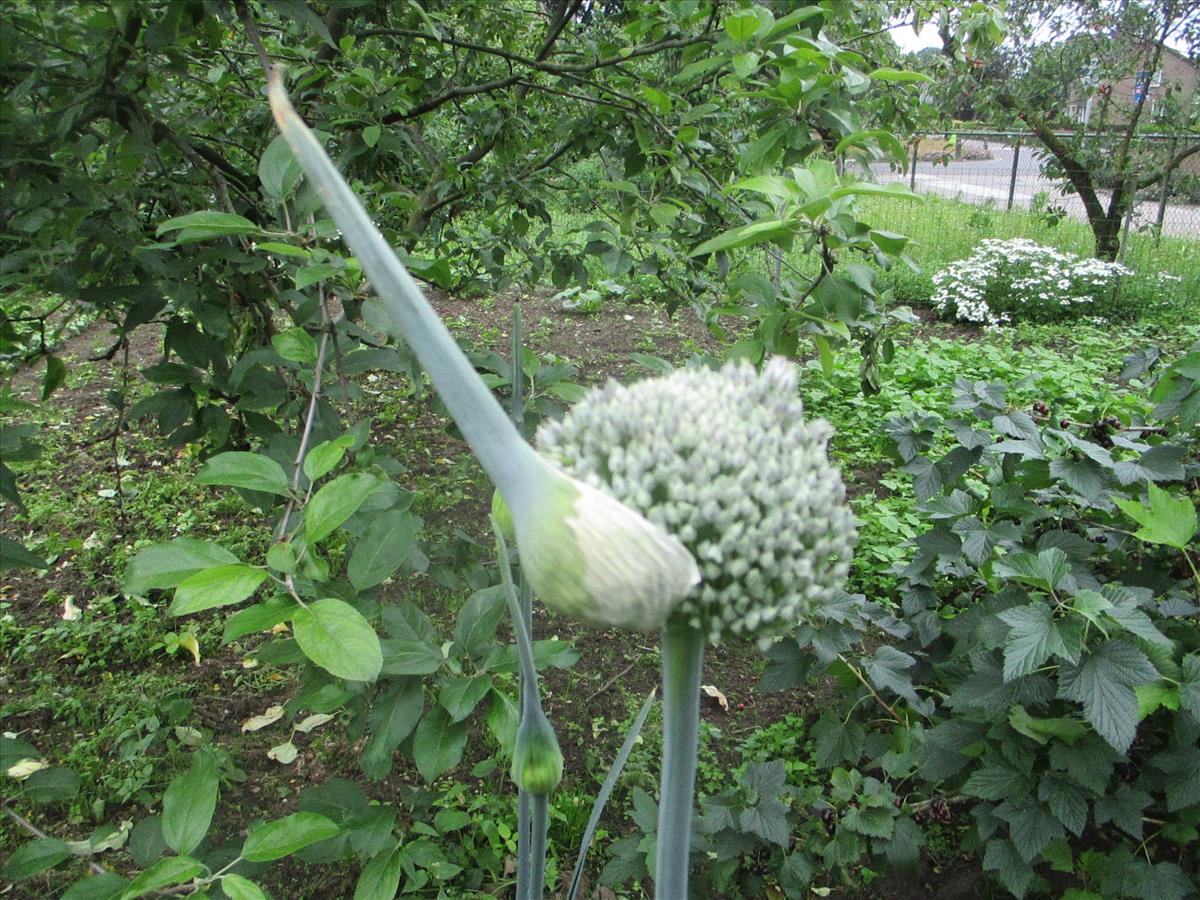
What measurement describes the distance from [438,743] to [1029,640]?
1106 millimetres

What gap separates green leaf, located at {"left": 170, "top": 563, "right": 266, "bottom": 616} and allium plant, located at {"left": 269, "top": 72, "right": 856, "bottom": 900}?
1.18 ft

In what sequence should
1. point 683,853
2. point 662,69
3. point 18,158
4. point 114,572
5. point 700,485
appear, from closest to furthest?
point 700,485
point 683,853
point 18,158
point 662,69
point 114,572

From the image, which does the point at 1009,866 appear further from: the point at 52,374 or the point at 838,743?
the point at 52,374

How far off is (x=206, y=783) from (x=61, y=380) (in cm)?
132

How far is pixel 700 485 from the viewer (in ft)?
1.83

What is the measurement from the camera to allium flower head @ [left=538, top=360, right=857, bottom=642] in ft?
1.84

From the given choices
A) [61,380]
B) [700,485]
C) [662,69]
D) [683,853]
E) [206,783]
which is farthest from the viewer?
[662,69]

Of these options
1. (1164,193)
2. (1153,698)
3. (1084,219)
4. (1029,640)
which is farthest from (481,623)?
(1084,219)

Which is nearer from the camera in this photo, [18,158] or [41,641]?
[18,158]

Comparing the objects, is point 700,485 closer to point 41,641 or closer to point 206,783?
point 206,783

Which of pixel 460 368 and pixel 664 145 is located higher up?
pixel 664 145

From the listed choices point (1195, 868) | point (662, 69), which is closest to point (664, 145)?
point (662, 69)

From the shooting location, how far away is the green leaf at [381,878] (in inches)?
48.9

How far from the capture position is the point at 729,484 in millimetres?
560
